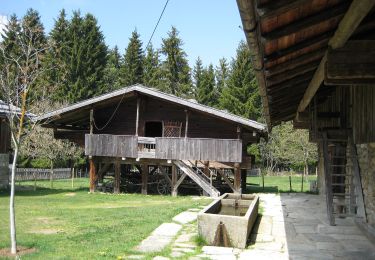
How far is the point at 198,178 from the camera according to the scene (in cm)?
2020

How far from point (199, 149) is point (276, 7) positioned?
55.8 ft

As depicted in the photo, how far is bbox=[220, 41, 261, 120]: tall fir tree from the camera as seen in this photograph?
151ft

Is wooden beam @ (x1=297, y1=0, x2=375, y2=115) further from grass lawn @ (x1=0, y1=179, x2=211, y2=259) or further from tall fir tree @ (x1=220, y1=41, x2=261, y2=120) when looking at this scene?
tall fir tree @ (x1=220, y1=41, x2=261, y2=120)

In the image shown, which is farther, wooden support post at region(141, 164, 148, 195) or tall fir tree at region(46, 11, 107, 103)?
tall fir tree at region(46, 11, 107, 103)

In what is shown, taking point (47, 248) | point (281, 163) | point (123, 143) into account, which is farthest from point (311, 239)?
point (281, 163)

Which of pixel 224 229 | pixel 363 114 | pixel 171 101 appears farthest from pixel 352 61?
pixel 171 101

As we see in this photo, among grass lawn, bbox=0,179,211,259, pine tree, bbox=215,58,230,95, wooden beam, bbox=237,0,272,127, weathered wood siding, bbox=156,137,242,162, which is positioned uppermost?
pine tree, bbox=215,58,230,95

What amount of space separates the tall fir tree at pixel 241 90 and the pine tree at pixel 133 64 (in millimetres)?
11879

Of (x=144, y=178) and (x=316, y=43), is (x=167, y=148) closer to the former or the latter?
(x=144, y=178)

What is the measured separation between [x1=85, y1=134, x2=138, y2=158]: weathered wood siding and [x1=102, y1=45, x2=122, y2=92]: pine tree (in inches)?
1025

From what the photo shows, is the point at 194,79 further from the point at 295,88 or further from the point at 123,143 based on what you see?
the point at 295,88

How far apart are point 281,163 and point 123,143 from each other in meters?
30.4

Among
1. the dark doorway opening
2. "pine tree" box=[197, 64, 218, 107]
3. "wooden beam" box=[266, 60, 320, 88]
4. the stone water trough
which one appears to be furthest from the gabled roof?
"pine tree" box=[197, 64, 218, 107]

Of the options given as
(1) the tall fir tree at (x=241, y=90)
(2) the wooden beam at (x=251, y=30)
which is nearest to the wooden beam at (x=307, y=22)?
(2) the wooden beam at (x=251, y=30)
